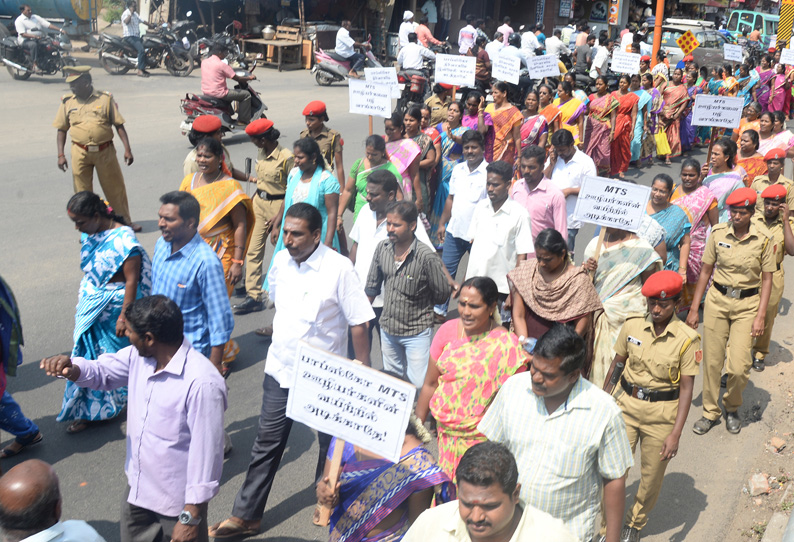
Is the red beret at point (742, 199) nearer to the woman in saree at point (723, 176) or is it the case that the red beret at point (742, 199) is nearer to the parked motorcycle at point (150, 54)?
the woman in saree at point (723, 176)

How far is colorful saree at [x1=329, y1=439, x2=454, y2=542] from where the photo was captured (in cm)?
306

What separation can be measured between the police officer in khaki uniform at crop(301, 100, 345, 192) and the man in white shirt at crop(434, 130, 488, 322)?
1.24 m

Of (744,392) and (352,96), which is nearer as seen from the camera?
(744,392)

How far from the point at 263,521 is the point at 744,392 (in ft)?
13.4

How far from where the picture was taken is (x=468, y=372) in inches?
141

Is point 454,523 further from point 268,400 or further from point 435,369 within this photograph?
point 268,400

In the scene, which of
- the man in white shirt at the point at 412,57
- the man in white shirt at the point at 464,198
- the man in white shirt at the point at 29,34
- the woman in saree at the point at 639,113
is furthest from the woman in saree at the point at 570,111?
the man in white shirt at the point at 29,34

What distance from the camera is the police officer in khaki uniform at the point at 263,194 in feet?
22.6

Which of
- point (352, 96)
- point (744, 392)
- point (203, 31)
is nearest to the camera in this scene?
point (744, 392)

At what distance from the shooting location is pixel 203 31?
24.2m

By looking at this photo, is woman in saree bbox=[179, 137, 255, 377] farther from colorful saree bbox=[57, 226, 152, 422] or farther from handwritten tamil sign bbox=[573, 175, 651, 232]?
handwritten tamil sign bbox=[573, 175, 651, 232]

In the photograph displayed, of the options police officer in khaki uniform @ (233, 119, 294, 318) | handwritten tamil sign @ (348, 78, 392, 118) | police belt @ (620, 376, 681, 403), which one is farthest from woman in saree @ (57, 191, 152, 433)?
handwritten tamil sign @ (348, 78, 392, 118)

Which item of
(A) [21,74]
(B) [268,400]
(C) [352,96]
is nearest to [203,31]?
(A) [21,74]

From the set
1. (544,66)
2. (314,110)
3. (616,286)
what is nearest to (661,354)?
(616,286)
